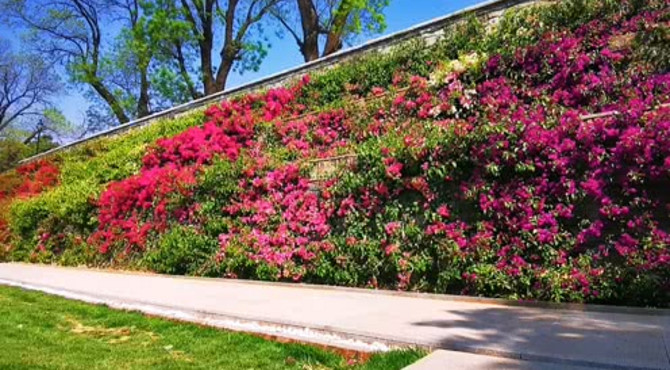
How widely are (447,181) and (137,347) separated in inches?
147

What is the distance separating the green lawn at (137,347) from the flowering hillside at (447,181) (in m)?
2.35

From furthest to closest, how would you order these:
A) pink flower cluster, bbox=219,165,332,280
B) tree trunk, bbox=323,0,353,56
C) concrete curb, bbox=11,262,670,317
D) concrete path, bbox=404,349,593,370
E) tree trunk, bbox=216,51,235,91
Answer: tree trunk, bbox=216,51,235,91
tree trunk, bbox=323,0,353,56
pink flower cluster, bbox=219,165,332,280
concrete curb, bbox=11,262,670,317
concrete path, bbox=404,349,593,370

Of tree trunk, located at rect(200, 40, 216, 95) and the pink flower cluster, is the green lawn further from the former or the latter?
tree trunk, located at rect(200, 40, 216, 95)

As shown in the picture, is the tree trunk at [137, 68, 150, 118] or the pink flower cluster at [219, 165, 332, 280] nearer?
the pink flower cluster at [219, 165, 332, 280]

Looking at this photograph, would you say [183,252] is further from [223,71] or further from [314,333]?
[223,71]

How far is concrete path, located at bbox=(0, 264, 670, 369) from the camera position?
365cm

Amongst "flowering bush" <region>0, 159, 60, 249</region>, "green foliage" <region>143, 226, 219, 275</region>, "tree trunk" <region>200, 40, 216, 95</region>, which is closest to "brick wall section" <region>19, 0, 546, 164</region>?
"flowering bush" <region>0, 159, 60, 249</region>

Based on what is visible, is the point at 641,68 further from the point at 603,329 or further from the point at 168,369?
the point at 168,369

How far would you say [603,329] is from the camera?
4.21 metres

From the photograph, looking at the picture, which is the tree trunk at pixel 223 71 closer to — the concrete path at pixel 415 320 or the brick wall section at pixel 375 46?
the brick wall section at pixel 375 46

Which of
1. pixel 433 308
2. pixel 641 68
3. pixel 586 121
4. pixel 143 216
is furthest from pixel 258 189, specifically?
pixel 641 68

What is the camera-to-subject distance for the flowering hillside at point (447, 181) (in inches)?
214

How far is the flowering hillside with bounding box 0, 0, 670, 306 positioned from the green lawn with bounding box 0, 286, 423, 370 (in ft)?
7.72

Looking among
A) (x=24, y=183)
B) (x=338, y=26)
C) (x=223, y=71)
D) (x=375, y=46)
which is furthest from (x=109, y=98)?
(x=375, y=46)
